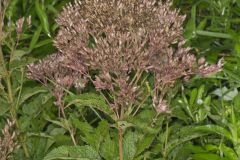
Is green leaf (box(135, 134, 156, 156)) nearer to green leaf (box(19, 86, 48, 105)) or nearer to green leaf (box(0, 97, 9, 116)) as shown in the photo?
green leaf (box(19, 86, 48, 105))

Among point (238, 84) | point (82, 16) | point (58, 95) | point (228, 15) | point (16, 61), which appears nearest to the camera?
point (82, 16)

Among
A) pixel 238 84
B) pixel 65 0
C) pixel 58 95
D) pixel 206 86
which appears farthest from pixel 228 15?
pixel 58 95

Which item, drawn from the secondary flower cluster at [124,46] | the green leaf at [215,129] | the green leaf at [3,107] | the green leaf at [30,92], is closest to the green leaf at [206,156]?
the green leaf at [215,129]

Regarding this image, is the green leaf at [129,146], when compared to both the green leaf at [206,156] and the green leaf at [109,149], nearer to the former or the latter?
the green leaf at [109,149]

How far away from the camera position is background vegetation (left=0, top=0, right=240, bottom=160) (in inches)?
110

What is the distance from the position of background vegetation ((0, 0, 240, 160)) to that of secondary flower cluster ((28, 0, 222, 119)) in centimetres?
15

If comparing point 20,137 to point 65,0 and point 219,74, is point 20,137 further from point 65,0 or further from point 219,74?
point 65,0

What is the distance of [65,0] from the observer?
5652mm

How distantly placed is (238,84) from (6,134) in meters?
1.54

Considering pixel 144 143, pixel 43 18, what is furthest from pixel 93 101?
pixel 43 18

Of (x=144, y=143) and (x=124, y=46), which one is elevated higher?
(x=124, y=46)

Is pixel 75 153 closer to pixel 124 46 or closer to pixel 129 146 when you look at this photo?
pixel 129 146

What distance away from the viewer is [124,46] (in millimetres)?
2572

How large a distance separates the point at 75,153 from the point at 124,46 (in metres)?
0.57
